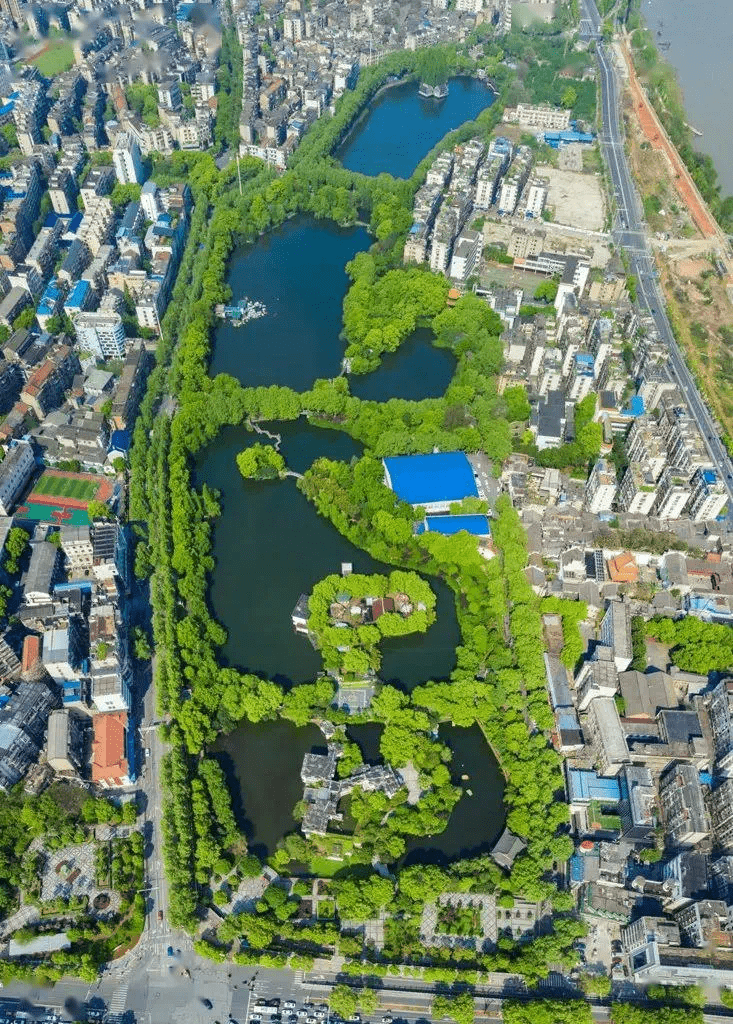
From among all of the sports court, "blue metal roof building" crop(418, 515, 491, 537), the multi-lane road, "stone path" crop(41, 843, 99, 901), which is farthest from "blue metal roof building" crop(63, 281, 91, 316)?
the multi-lane road

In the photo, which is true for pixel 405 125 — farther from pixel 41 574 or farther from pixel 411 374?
pixel 41 574

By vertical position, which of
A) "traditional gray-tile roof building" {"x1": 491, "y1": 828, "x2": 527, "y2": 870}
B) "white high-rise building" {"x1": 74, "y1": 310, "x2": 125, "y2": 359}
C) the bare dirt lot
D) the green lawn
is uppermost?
the green lawn

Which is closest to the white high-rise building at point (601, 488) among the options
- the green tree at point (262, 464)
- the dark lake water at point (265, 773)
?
the green tree at point (262, 464)

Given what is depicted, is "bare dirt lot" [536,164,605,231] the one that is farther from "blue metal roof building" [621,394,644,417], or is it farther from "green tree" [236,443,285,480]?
"green tree" [236,443,285,480]

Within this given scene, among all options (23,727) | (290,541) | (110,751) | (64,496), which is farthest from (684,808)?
(64,496)

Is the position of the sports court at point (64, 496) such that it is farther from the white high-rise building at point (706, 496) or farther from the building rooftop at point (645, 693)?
the white high-rise building at point (706, 496)

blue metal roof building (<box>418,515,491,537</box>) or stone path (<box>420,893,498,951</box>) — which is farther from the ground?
blue metal roof building (<box>418,515,491,537</box>)
